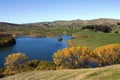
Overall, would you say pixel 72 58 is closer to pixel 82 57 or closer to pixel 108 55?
pixel 82 57

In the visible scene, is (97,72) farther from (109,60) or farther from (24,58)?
(24,58)

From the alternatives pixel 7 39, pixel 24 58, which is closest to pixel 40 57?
pixel 24 58

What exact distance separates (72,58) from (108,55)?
1293 centimetres

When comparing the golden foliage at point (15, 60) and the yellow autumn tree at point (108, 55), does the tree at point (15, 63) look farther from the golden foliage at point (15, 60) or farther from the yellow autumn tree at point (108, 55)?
the yellow autumn tree at point (108, 55)

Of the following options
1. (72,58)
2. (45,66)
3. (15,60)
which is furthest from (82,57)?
(15,60)

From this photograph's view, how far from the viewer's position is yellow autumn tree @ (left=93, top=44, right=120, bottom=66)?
282 ft

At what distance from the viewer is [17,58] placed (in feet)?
302

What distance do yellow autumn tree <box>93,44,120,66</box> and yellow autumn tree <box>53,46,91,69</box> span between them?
14.4 ft

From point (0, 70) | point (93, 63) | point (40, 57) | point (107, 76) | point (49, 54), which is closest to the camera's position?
point (107, 76)

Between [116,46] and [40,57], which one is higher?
[116,46]

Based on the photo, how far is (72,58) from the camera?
86.1 meters

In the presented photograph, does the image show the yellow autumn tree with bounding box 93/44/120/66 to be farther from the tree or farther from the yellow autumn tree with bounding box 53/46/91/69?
the tree

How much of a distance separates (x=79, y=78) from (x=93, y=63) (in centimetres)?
7127

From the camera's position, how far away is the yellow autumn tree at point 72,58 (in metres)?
83.9
